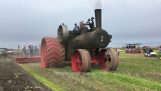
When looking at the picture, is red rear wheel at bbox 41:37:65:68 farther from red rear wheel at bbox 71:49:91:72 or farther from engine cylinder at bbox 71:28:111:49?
engine cylinder at bbox 71:28:111:49

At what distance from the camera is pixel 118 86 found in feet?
42.1

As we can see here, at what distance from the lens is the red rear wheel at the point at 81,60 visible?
17.8 meters

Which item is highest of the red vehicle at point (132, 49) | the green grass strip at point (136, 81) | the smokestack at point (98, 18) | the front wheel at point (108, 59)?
the smokestack at point (98, 18)

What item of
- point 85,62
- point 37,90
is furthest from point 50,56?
point 37,90

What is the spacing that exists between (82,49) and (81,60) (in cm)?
56

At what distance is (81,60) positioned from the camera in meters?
18.5

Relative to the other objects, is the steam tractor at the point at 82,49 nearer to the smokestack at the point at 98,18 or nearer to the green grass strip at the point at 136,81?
the smokestack at the point at 98,18

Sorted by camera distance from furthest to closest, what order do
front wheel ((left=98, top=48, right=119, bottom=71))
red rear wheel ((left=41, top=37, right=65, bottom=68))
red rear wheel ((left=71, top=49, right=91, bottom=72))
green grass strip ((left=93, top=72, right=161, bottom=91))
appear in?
red rear wheel ((left=41, top=37, right=65, bottom=68)) → front wheel ((left=98, top=48, right=119, bottom=71)) → red rear wheel ((left=71, top=49, right=91, bottom=72)) → green grass strip ((left=93, top=72, right=161, bottom=91))

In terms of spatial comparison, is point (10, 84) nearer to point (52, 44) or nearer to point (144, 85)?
point (144, 85)

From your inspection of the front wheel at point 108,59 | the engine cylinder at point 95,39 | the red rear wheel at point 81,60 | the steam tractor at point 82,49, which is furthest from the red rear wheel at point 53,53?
the front wheel at point 108,59

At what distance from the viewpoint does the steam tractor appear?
1828cm

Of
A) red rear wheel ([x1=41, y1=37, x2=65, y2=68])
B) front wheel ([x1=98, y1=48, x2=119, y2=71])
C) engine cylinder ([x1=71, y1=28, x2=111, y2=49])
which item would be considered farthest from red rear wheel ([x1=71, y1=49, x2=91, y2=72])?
red rear wheel ([x1=41, y1=37, x2=65, y2=68])

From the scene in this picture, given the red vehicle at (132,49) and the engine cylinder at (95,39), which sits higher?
the engine cylinder at (95,39)

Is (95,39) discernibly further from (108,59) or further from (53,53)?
(53,53)
